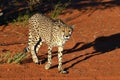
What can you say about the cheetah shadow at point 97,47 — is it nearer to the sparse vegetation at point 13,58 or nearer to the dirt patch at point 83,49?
the dirt patch at point 83,49

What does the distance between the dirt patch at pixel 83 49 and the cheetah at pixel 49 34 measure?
0.91ft

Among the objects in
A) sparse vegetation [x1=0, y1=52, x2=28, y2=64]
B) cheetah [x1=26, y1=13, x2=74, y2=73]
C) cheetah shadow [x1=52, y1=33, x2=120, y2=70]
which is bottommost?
cheetah shadow [x1=52, y1=33, x2=120, y2=70]

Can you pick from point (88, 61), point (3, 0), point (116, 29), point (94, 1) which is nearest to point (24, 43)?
point (88, 61)

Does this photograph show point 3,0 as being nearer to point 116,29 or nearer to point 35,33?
point 116,29

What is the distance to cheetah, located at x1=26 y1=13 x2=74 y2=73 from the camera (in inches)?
350

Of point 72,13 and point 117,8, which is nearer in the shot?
point 72,13

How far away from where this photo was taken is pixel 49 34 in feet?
30.9

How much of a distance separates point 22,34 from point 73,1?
5.10 meters

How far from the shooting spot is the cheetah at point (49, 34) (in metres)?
8.88

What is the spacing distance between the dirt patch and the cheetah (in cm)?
28

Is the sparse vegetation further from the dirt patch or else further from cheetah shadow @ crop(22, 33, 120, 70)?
cheetah shadow @ crop(22, 33, 120, 70)

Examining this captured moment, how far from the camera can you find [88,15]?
15312 mm

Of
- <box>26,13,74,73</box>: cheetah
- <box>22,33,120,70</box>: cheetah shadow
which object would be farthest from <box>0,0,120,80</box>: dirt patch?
<box>26,13,74,73</box>: cheetah

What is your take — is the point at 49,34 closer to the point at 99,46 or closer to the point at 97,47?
the point at 97,47
